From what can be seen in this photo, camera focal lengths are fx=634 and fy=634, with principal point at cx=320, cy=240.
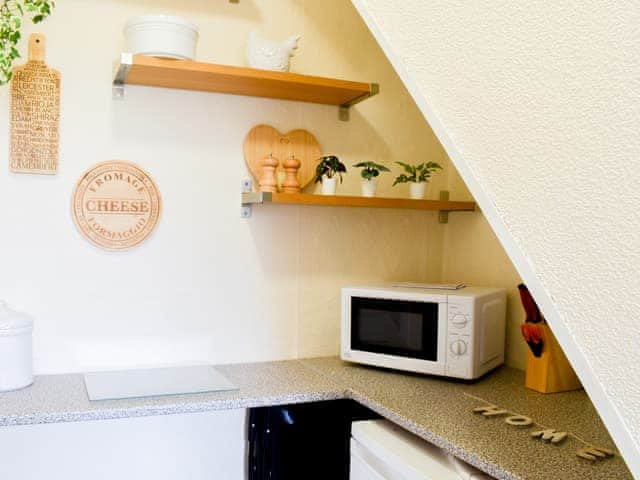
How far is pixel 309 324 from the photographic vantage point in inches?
95.6

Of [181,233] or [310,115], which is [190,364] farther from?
[310,115]

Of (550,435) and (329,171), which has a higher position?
(329,171)

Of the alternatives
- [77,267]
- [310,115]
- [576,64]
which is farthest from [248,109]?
[576,64]

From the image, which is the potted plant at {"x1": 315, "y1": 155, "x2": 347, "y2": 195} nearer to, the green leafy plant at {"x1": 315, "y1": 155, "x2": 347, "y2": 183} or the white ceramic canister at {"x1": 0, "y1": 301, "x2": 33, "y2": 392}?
the green leafy plant at {"x1": 315, "y1": 155, "x2": 347, "y2": 183}

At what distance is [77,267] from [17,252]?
19cm

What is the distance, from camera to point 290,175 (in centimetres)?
223

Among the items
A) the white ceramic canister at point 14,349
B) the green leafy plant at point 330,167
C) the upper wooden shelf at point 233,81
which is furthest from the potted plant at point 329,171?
the white ceramic canister at point 14,349

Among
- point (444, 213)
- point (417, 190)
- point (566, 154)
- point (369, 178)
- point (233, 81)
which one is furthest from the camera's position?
point (444, 213)

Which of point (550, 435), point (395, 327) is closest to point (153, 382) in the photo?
point (395, 327)

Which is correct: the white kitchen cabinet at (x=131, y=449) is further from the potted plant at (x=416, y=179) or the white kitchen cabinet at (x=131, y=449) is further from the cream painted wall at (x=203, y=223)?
the potted plant at (x=416, y=179)

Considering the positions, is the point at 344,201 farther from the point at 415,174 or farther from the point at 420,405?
the point at 420,405

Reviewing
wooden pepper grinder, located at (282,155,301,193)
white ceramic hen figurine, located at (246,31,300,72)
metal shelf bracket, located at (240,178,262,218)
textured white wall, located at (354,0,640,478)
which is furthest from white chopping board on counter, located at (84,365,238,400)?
textured white wall, located at (354,0,640,478)

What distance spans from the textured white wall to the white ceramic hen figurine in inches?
54.0

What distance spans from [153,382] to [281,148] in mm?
944
